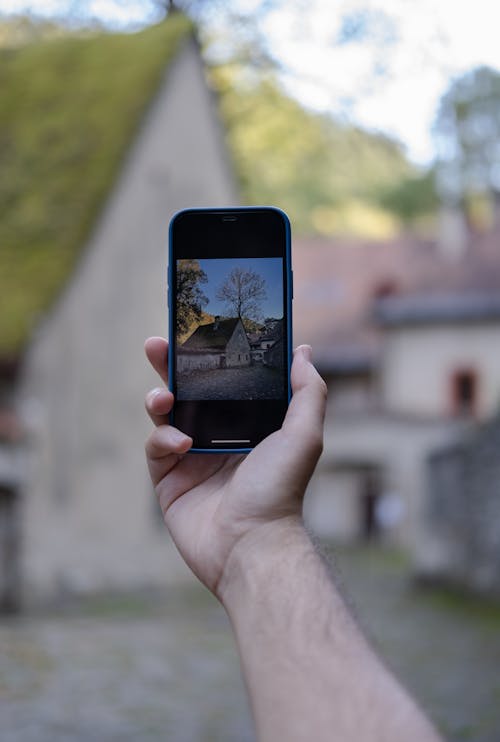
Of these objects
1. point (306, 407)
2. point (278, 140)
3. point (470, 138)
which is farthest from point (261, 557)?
point (470, 138)

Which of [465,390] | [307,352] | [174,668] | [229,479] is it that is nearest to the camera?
[229,479]

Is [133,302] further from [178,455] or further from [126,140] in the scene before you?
[178,455]

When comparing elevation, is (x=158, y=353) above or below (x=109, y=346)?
above

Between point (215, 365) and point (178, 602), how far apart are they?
19323 mm

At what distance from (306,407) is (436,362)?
34.2m

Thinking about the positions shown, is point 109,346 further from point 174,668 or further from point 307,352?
point 307,352

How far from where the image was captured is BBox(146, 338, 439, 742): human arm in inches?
66.6

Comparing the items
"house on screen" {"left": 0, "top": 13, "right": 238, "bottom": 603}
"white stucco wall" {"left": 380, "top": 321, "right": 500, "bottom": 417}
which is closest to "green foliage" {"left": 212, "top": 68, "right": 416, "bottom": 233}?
"house on screen" {"left": 0, "top": 13, "right": 238, "bottom": 603}

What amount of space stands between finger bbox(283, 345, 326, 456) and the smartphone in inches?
3.8

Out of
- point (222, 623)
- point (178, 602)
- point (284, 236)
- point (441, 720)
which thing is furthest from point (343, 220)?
point (284, 236)

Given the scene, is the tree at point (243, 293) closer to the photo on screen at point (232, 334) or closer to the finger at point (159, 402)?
the photo on screen at point (232, 334)

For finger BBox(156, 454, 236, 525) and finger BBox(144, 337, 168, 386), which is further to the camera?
finger BBox(144, 337, 168, 386)

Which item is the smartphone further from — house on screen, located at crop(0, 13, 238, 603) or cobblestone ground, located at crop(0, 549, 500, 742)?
house on screen, located at crop(0, 13, 238, 603)

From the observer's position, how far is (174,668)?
12820mm
